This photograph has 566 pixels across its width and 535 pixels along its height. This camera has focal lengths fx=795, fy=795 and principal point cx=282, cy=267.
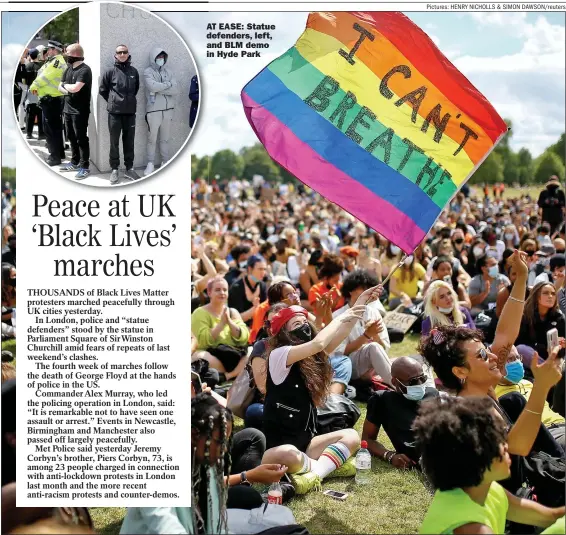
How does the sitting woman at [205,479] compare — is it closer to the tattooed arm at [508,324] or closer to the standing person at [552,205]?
the tattooed arm at [508,324]

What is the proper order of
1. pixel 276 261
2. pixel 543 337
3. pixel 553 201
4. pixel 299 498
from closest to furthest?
1. pixel 299 498
2. pixel 543 337
3. pixel 276 261
4. pixel 553 201

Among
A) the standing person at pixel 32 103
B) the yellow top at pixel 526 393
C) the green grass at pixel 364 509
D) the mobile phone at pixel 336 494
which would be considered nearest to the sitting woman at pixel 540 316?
the yellow top at pixel 526 393

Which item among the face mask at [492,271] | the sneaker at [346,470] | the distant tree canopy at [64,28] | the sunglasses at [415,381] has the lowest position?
the sneaker at [346,470]

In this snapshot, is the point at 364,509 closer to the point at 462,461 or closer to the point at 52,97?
the point at 462,461

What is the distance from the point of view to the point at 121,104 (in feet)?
14.9

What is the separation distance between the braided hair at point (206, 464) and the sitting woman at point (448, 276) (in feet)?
20.3

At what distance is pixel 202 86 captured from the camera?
14.7ft

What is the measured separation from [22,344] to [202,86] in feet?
5.77

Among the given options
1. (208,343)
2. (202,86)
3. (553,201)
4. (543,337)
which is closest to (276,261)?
(208,343)

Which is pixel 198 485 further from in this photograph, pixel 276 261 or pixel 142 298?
pixel 276 261

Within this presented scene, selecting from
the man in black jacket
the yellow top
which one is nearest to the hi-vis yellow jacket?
the man in black jacket

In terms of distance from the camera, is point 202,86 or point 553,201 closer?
point 202,86

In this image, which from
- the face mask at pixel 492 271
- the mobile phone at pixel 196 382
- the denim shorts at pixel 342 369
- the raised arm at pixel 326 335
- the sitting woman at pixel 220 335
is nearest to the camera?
the raised arm at pixel 326 335

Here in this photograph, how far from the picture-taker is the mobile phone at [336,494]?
551 cm
